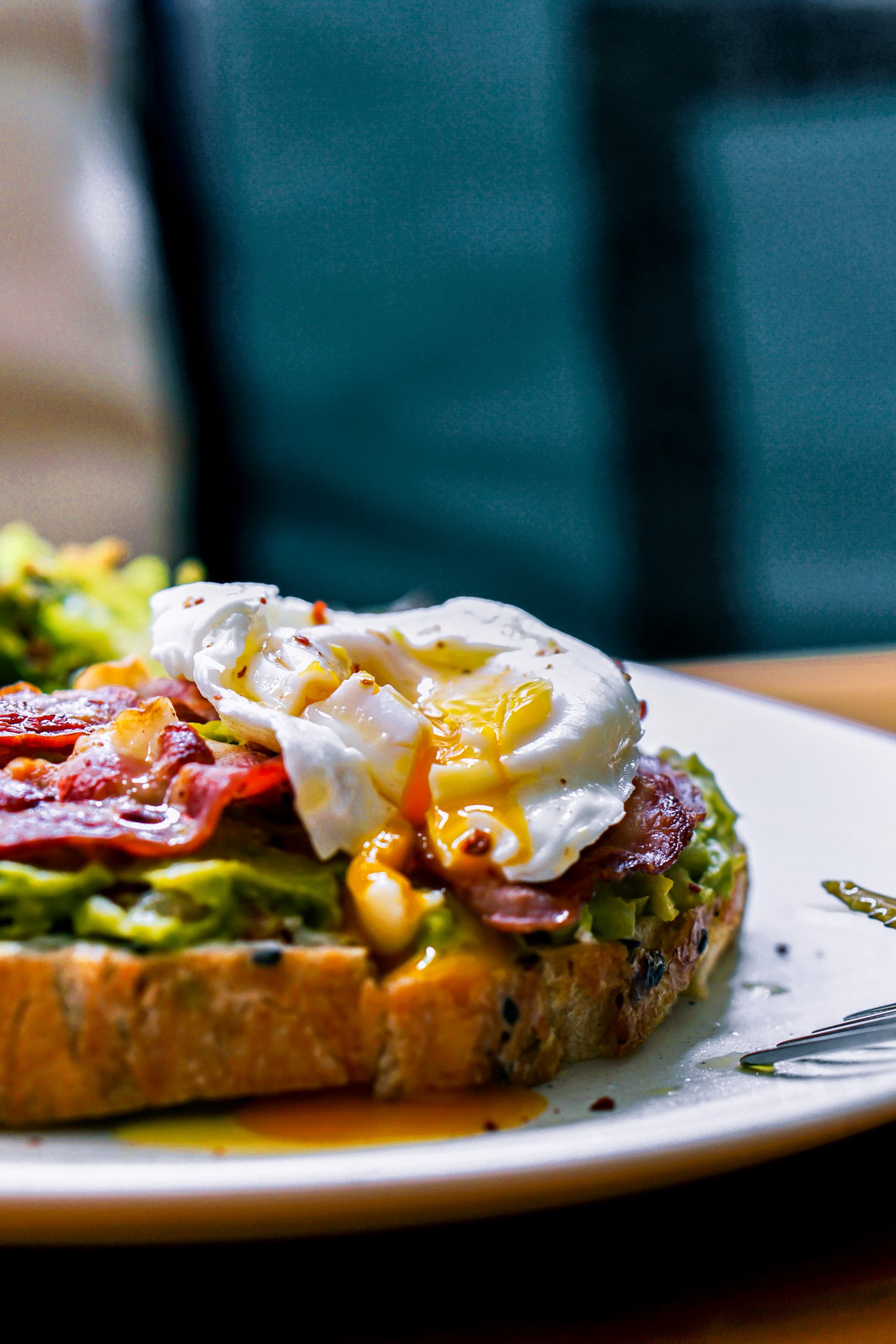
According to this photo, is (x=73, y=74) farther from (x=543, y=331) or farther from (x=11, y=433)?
(x=543, y=331)

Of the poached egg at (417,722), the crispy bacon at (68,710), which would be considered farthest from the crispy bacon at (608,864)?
the crispy bacon at (68,710)

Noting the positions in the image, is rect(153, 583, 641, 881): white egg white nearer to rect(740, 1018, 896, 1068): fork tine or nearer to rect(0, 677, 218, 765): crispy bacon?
rect(0, 677, 218, 765): crispy bacon

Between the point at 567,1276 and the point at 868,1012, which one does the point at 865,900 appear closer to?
the point at 868,1012

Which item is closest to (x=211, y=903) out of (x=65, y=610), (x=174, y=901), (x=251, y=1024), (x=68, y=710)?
(x=174, y=901)

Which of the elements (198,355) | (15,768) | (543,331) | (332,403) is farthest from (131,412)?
(15,768)

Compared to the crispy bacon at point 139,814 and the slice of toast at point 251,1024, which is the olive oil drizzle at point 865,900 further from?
the crispy bacon at point 139,814
